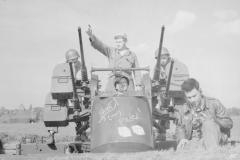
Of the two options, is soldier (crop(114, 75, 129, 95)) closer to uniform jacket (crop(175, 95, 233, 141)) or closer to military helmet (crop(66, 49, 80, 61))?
uniform jacket (crop(175, 95, 233, 141))

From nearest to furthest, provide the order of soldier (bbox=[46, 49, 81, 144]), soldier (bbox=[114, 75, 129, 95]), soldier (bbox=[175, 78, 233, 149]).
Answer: soldier (bbox=[175, 78, 233, 149]) → soldier (bbox=[114, 75, 129, 95]) → soldier (bbox=[46, 49, 81, 144])

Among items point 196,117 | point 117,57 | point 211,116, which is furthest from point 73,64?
point 211,116

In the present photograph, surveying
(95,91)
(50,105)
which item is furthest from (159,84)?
(50,105)

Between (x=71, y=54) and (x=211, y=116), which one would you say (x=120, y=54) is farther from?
(x=211, y=116)

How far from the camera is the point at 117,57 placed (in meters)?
8.34

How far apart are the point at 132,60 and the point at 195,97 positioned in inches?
133

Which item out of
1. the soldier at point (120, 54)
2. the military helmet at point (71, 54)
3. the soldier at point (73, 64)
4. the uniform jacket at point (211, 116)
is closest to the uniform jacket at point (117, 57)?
the soldier at point (120, 54)

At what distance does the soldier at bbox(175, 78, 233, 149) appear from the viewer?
16.4 ft

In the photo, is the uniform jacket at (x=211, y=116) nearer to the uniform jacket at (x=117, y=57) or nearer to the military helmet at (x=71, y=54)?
the uniform jacket at (x=117, y=57)

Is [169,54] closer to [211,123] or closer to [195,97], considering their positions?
[195,97]

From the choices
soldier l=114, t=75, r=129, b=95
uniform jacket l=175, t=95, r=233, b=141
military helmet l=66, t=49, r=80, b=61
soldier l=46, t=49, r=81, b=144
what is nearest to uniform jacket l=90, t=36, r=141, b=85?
soldier l=46, t=49, r=81, b=144

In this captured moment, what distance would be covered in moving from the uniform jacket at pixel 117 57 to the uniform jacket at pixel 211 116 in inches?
103

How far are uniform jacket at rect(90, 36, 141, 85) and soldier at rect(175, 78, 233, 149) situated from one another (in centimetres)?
266

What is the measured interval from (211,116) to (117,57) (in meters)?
3.82
